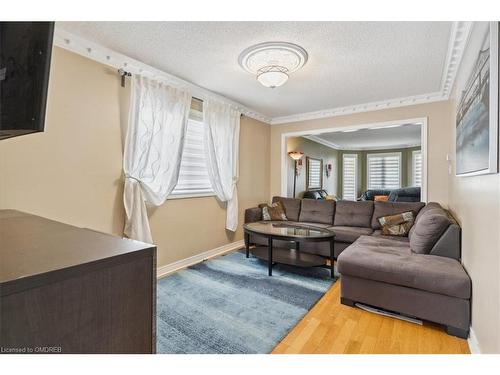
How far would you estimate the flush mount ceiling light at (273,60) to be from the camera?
7.28 ft

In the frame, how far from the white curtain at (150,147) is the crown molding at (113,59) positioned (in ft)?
0.32

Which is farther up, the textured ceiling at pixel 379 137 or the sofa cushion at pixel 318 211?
the textured ceiling at pixel 379 137

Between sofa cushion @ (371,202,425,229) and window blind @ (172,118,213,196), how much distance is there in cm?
243

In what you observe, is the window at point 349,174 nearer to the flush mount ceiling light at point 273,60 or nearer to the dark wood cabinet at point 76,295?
the flush mount ceiling light at point 273,60

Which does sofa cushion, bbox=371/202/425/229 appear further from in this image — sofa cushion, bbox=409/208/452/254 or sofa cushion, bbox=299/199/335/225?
sofa cushion, bbox=409/208/452/254

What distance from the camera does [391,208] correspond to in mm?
3682

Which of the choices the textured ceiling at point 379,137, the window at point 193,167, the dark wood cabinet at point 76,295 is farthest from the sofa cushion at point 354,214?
the dark wood cabinet at point 76,295

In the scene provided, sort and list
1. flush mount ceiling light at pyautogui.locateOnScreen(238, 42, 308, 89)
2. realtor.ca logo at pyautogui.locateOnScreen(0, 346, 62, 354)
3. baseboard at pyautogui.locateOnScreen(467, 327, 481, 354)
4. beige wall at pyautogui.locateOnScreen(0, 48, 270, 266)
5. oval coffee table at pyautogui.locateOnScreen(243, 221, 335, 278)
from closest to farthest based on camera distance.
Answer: realtor.ca logo at pyautogui.locateOnScreen(0, 346, 62, 354) → baseboard at pyautogui.locateOnScreen(467, 327, 481, 354) → beige wall at pyautogui.locateOnScreen(0, 48, 270, 266) → flush mount ceiling light at pyautogui.locateOnScreen(238, 42, 308, 89) → oval coffee table at pyautogui.locateOnScreen(243, 221, 335, 278)

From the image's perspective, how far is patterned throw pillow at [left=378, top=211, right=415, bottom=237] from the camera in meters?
3.24

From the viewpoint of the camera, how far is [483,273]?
1485 millimetres

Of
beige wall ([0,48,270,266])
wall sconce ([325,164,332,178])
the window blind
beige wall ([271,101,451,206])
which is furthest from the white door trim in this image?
wall sconce ([325,164,332,178])

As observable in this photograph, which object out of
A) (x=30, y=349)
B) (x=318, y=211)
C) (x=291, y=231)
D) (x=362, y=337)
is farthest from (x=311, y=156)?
(x=30, y=349)
